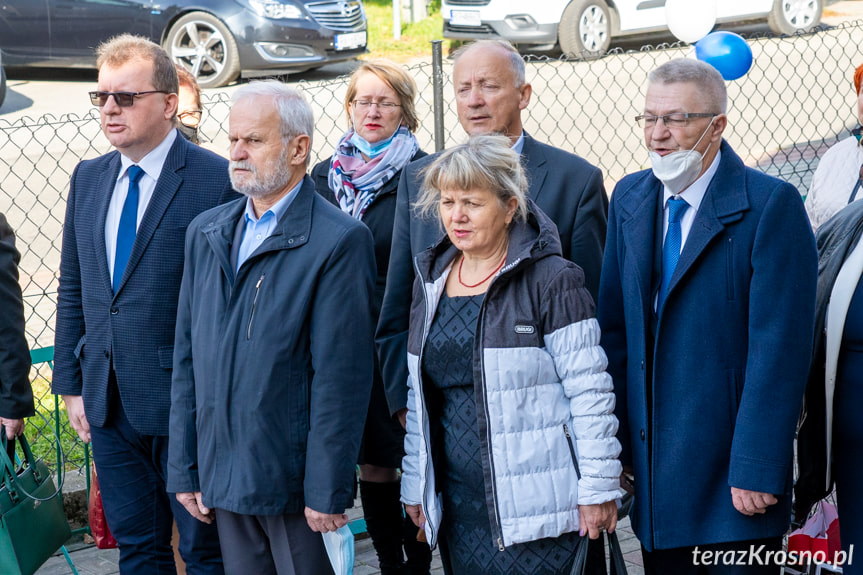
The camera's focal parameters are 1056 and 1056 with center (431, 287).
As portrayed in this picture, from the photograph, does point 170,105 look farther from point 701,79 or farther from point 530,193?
point 701,79

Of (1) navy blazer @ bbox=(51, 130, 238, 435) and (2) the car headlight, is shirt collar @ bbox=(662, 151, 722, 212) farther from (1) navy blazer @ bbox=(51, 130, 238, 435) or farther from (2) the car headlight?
(2) the car headlight

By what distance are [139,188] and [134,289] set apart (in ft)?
1.24

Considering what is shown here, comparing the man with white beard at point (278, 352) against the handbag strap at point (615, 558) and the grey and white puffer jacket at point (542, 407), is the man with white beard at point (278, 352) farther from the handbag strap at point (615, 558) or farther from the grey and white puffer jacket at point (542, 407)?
the handbag strap at point (615, 558)

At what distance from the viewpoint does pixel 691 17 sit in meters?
7.54

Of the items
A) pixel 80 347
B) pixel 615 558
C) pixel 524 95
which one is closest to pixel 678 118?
pixel 524 95

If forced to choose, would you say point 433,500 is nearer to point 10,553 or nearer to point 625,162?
point 10,553

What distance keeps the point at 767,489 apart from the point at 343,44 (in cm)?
1190

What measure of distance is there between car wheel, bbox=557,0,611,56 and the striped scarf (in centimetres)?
1081

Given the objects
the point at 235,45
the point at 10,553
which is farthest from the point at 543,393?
the point at 235,45

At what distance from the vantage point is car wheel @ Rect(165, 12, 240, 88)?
42.9 ft

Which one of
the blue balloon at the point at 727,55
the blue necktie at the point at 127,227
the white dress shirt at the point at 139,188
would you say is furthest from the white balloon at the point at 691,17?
the blue necktie at the point at 127,227

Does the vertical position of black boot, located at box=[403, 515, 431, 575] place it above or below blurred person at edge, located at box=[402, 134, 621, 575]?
below

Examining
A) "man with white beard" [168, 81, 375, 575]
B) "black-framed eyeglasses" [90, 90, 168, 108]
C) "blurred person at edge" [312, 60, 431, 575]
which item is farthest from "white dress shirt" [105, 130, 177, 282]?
"blurred person at edge" [312, 60, 431, 575]

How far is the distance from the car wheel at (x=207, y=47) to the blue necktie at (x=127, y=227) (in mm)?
9709
